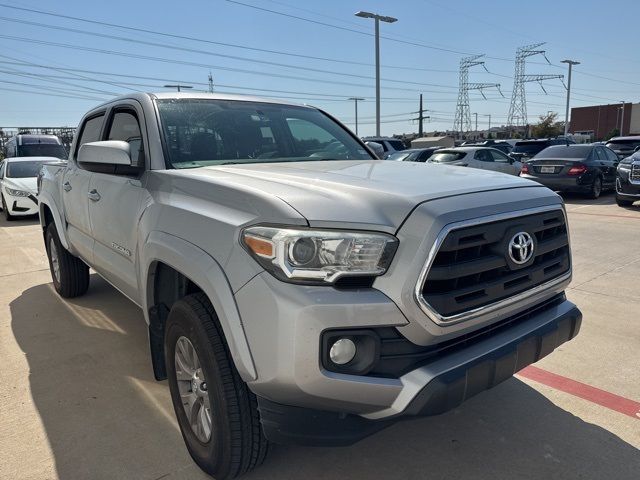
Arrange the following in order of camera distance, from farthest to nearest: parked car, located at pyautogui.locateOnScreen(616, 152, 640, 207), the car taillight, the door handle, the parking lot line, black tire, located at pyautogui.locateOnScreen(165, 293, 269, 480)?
the car taillight → parked car, located at pyautogui.locateOnScreen(616, 152, 640, 207) → the door handle → the parking lot line → black tire, located at pyautogui.locateOnScreen(165, 293, 269, 480)

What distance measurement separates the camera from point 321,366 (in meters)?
1.82

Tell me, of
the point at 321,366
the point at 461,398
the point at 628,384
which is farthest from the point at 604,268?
the point at 321,366

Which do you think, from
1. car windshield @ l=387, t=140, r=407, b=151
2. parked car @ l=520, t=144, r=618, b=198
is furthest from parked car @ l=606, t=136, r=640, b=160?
car windshield @ l=387, t=140, r=407, b=151

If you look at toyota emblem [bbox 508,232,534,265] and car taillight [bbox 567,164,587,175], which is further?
car taillight [bbox 567,164,587,175]

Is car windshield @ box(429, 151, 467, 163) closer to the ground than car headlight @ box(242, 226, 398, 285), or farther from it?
closer to the ground

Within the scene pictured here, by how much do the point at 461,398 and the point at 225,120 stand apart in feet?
7.29

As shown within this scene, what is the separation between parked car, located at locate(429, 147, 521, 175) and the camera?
14.0m

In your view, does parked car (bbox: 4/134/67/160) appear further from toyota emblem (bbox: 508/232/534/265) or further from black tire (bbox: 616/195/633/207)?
toyota emblem (bbox: 508/232/534/265)

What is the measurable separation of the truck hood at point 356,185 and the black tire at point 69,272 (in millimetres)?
2980

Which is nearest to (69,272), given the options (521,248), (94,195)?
(94,195)

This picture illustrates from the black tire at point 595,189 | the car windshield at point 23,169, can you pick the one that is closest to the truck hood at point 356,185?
the black tire at point 595,189

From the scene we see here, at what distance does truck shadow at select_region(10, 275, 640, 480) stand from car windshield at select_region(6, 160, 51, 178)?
10399 millimetres

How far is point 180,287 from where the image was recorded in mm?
2588

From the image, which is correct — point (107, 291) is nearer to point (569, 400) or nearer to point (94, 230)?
point (94, 230)
